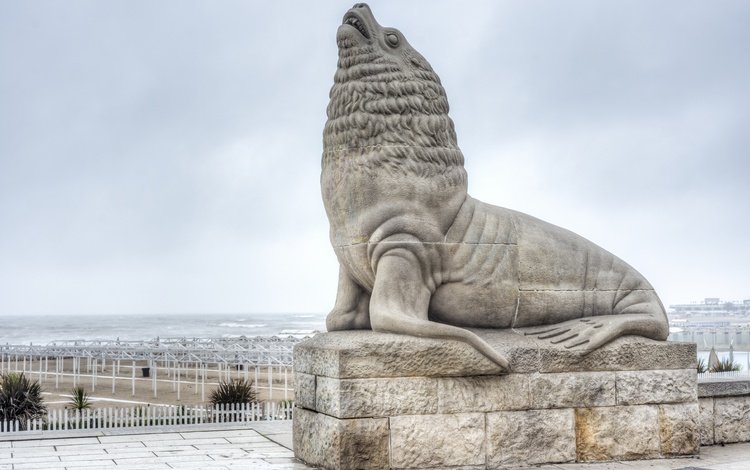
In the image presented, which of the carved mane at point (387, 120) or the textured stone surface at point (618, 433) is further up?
the carved mane at point (387, 120)

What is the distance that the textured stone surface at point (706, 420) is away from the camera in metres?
6.96

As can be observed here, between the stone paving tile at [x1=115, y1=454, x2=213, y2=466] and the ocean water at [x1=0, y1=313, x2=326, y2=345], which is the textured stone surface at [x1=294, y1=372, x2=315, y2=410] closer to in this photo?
the stone paving tile at [x1=115, y1=454, x2=213, y2=466]

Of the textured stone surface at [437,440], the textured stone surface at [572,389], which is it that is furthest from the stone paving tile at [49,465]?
the textured stone surface at [572,389]

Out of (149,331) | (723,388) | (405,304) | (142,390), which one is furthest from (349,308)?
(149,331)

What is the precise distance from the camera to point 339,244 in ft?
21.0

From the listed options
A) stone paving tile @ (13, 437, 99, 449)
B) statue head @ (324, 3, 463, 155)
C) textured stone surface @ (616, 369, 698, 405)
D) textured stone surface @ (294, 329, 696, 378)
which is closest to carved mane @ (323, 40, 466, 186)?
statue head @ (324, 3, 463, 155)

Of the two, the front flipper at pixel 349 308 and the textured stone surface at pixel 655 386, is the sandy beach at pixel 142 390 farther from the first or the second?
the textured stone surface at pixel 655 386

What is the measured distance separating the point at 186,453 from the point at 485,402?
2549mm

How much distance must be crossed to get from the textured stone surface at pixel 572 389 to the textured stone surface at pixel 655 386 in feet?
0.34

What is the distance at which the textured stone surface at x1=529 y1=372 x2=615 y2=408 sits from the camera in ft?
20.1

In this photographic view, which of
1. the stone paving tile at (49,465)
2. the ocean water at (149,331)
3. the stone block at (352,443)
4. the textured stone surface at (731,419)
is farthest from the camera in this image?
the ocean water at (149,331)

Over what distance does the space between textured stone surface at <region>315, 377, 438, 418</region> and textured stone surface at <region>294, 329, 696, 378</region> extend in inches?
2.1

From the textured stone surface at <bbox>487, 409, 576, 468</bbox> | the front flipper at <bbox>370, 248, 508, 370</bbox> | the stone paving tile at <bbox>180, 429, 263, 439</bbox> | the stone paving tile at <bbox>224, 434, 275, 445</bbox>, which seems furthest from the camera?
the stone paving tile at <bbox>180, 429, 263, 439</bbox>

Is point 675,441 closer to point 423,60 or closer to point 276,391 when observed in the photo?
point 423,60
